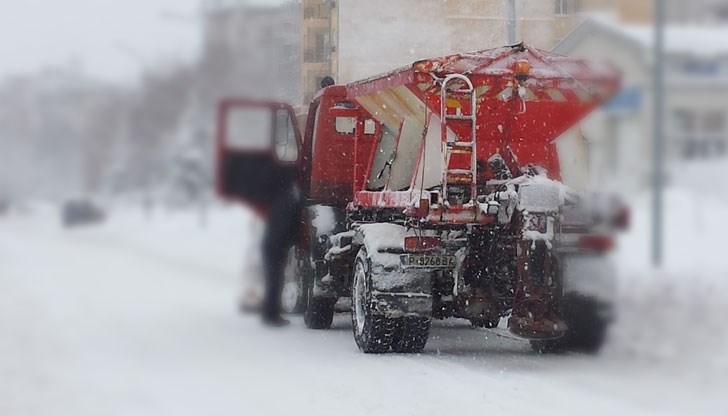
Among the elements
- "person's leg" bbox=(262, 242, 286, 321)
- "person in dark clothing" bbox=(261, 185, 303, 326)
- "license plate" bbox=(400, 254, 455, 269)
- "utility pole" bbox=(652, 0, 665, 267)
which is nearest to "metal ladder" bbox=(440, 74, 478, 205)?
"license plate" bbox=(400, 254, 455, 269)

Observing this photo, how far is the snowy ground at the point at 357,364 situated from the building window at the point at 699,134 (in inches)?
37.1

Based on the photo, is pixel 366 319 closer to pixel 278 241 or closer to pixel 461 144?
pixel 461 144

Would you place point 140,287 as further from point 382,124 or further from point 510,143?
point 510,143

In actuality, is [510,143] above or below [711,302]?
above

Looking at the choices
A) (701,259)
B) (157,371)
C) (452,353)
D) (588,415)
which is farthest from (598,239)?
(157,371)

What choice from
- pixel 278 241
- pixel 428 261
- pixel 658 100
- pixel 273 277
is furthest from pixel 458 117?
pixel 273 277

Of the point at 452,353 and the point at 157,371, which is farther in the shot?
the point at 452,353

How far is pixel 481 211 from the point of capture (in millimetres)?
11375

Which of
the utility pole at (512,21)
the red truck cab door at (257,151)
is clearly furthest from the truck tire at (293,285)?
the utility pole at (512,21)

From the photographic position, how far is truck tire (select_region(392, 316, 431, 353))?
1180 cm

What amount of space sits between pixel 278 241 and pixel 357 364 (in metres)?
3.55

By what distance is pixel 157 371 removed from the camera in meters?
11.0

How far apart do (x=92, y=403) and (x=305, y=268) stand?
5.08 m

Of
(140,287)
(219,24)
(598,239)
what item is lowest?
(140,287)
